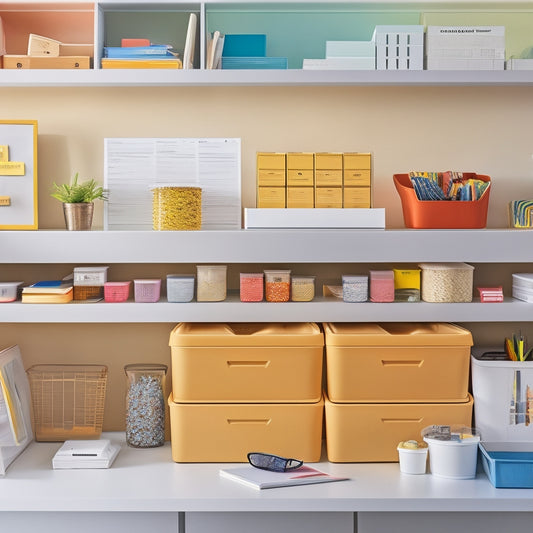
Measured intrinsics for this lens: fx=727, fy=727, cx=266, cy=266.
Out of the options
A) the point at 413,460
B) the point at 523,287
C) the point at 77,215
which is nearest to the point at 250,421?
the point at 413,460

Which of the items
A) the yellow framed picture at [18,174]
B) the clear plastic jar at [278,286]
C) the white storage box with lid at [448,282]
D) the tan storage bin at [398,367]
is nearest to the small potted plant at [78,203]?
the yellow framed picture at [18,174]

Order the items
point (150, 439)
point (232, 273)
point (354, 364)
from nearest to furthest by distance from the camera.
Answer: point (354, 364)
point (150, 439)
point (232, 273)

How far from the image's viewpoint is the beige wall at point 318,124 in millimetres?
2512

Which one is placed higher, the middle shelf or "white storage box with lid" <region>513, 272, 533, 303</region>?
"white storage box with lid" <region>513, 272, 533, 303</region>

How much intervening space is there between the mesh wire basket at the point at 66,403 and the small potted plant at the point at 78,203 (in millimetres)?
500

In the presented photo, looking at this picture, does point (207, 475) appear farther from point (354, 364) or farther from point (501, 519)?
point (501, 519)

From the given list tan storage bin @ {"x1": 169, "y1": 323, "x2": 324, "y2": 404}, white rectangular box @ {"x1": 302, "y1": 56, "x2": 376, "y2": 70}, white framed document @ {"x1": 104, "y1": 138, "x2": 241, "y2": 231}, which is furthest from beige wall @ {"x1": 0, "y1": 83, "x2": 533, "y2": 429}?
tan storage bin @ {"x1": 169, "y1": 323, "x2": 324, "y2": 404}

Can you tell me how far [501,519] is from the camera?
200 cm

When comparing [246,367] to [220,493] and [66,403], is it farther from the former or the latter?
[66,403]

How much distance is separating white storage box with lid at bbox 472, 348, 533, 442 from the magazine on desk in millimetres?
519

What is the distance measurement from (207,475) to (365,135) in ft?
4.09

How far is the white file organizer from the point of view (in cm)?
218

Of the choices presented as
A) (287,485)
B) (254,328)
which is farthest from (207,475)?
(254,328)

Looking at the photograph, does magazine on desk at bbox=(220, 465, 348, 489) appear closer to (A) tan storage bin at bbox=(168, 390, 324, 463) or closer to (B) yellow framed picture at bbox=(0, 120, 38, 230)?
(A) tan storage bin at bbox=(168, 390, 324, 463)
